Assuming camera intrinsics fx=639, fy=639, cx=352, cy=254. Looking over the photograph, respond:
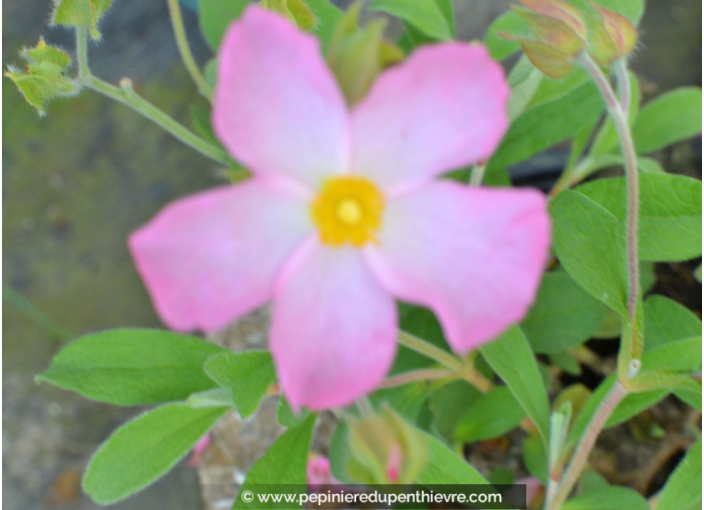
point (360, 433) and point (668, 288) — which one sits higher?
point (360, 433)

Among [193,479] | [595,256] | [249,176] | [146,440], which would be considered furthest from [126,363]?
[193,479]

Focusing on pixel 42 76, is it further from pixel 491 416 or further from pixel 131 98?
pixel 491 416

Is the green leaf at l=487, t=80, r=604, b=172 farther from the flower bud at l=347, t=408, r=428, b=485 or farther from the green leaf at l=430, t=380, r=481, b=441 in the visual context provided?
the flower bud at l=347, t=408, r=428, b=485

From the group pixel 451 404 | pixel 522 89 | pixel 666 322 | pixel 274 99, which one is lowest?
pixel 451 404

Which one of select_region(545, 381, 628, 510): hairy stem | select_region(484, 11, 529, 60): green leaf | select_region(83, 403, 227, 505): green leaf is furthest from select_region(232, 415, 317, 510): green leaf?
select_region(484, 11, 529, 60): green leaf

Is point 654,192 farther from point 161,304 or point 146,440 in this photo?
point 146,440

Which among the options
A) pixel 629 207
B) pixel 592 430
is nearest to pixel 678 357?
pixel 592 430
